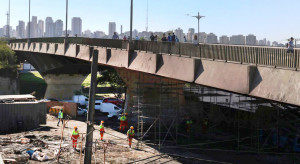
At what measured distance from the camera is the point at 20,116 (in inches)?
1060

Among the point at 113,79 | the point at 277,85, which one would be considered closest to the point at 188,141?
the point at 277,85

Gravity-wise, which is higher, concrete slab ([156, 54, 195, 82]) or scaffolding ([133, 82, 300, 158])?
concrete slab ([156, 54, 195, 82])

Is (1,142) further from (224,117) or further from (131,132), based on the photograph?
Answer: (224,117)

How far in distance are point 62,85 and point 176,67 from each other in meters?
39.7

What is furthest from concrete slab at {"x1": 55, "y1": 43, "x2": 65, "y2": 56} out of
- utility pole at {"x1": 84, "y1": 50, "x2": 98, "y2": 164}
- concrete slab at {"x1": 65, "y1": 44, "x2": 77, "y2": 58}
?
utility pole at {"x1": 84, "y1": 50, "x2": 98, "y2": 164}

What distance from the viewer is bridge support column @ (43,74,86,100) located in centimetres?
5509

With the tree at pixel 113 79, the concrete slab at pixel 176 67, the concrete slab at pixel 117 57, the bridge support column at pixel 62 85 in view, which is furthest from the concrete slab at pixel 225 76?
the bridge support column at pixel 62 85

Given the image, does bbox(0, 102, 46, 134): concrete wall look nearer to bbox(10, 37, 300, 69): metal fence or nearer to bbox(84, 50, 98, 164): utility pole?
bbox(10, 37, 300, 69): metal fence

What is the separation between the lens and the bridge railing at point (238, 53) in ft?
41.0

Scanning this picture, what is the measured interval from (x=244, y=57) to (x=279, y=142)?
10.1 m

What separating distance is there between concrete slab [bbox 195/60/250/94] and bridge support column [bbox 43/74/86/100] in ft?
→ 135

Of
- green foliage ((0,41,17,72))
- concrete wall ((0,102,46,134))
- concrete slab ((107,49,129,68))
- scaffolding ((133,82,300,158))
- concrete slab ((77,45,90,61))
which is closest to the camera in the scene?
scaffolding ((133,82,300,158))

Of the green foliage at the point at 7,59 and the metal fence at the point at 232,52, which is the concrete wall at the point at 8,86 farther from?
the metal fence at the point at 232,52

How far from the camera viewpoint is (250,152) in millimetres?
22000
